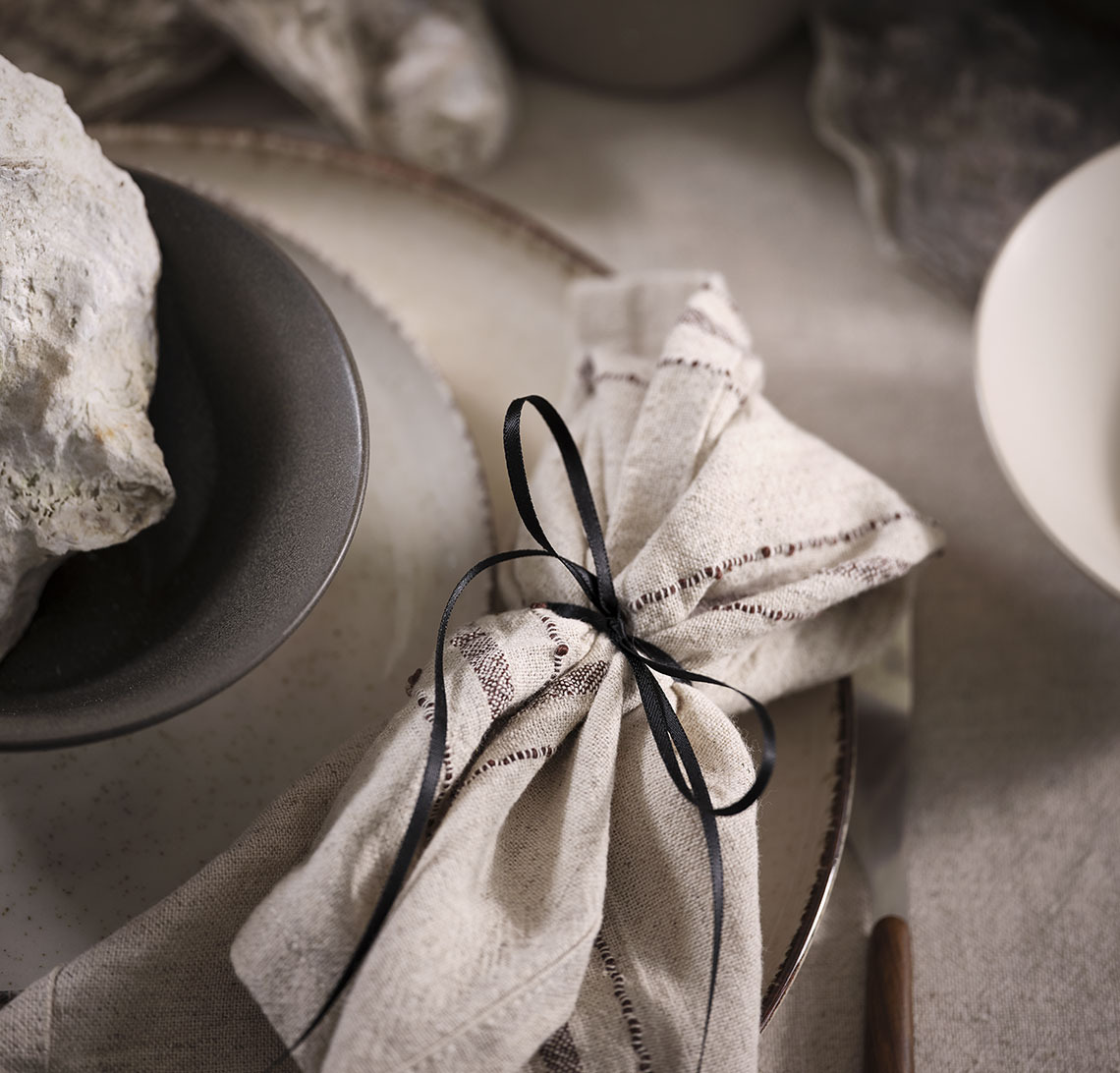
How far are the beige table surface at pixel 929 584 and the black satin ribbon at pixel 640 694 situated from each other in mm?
169

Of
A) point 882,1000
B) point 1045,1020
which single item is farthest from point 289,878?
point 1045,1020

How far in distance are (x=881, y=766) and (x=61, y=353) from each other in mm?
402

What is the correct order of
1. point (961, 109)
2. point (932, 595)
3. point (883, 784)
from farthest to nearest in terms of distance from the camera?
point (961, 109) < point (932, 595) < point (883, 784)

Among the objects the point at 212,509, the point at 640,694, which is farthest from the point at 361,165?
the point at 640,694

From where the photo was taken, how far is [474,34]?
0.70 meters

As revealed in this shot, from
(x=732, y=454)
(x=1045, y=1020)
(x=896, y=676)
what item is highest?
(x=732, y=454)

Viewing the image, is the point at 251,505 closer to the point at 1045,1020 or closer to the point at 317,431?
the point at 317,431

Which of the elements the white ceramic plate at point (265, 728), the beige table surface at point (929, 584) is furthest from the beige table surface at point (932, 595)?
the white ceramic plate at point (265, 728)

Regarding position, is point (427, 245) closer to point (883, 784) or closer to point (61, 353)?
point (61, 353)

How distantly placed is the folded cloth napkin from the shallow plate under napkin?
0.13m

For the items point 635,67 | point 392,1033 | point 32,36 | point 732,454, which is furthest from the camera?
point 635,67

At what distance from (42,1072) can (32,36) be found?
591 mm

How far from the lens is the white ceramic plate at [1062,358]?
50cm

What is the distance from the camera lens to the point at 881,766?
1.60 ft
